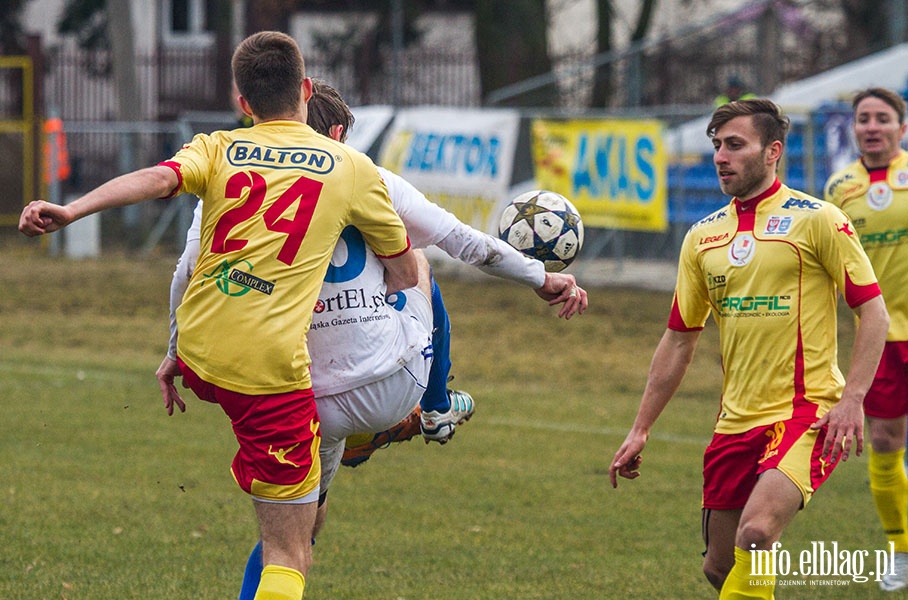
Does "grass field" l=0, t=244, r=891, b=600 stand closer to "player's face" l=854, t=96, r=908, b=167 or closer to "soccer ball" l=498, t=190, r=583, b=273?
"soccer ball" l=498, t=190, r=583, b=273

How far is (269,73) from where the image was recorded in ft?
14.6

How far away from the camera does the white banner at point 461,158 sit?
18672mm

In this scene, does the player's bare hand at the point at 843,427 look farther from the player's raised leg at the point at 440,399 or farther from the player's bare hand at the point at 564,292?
the player's raised leg at the point at 440,399

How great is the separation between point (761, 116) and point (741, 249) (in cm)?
51

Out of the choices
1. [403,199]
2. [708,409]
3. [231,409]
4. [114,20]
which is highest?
[114,20]

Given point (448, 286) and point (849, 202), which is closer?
point (849, 202)

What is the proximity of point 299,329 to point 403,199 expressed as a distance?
0.67m

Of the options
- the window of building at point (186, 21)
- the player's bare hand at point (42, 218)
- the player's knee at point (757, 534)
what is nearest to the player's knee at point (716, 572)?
the player's knee at point (757, 534)

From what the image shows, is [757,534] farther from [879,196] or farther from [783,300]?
[879,196]

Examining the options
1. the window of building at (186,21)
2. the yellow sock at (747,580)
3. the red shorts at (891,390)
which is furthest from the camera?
the window of building at (186,21)

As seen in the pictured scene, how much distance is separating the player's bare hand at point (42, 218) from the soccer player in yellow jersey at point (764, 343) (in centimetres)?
240

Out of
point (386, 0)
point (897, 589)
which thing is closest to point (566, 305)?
point (897, 589)

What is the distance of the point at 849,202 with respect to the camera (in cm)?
736

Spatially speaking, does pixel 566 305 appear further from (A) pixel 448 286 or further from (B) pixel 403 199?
(A) pixel 448 286
